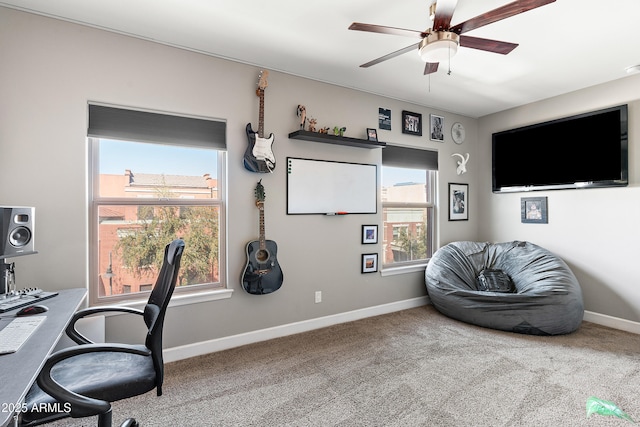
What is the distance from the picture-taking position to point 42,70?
2.31 meters

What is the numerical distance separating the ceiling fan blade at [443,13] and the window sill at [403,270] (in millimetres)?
2641

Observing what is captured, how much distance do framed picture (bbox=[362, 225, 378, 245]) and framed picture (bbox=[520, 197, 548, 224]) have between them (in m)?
2.00

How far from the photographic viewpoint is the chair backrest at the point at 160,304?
151cm

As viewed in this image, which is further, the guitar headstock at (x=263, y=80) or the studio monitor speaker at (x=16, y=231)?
the guitar headstock at (x=263, y=80)

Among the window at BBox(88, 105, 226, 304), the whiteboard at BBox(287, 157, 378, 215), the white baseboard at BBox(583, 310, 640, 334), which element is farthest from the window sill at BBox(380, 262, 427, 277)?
the window at BBox(88, 105, 226, 304)

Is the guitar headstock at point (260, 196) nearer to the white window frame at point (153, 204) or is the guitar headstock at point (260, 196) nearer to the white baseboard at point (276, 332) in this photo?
the white window frame at point (153, 204)

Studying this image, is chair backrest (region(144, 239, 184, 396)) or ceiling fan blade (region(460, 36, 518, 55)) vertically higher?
ceiling fan blade (region(460, 36, 518, 55))

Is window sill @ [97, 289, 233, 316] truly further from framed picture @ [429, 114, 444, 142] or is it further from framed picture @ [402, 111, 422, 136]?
framed picture @ [429, 114, 444, 142]

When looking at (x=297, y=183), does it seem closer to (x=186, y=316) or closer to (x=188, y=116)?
(x=188, y=116)

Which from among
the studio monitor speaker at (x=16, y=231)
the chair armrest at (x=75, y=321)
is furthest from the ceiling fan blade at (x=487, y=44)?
the studio monitor speaker at (x=16, y=231)

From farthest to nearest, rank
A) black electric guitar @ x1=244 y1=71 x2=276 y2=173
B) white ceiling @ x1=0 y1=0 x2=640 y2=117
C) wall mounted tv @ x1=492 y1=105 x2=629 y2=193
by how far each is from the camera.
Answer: wall mounted tv @ x1=492 y1=105 x2=629 y2=193, black electric guitar @ x1=244 y1=71 x2=276 y2=173, white ceiling @ x1=0 y1=0 x2=640 y2=117

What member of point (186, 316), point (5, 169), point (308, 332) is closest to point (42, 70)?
point (5, 169)

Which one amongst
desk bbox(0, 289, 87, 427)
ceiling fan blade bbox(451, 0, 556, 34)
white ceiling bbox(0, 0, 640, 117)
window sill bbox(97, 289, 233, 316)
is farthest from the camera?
window sill bbox(97, 289, 233, 316)

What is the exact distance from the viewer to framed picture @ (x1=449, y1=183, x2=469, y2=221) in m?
4.55
